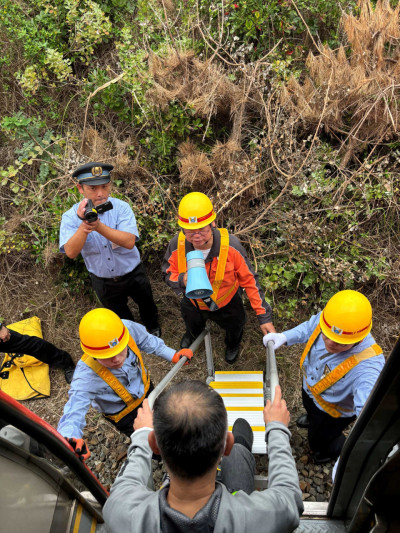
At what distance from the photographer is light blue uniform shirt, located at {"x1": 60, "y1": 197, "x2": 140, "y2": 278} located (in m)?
3.50

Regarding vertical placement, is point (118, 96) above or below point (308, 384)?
above

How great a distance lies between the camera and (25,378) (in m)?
4.44

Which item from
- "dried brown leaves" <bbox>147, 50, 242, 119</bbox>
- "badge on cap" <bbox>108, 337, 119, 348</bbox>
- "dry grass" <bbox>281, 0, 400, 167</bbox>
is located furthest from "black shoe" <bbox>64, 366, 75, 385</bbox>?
"dry grass" <bbox>281, 0, 400, 167</bbox>

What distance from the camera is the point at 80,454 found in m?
2.15

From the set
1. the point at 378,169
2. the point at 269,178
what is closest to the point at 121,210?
the point at 269,178

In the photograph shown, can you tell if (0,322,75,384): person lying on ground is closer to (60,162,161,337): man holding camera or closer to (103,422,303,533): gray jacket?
(60,162,161,337): man holding camera

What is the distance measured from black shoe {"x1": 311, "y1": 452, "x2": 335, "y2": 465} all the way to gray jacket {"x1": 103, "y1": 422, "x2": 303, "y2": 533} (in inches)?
77.7

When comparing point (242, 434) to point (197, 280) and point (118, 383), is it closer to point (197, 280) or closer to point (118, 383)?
point (118, 383)

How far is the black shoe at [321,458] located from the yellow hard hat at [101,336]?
2.28 metres

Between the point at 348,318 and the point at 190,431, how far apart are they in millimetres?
1496

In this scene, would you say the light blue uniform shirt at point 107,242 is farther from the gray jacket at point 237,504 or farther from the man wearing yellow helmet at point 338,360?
the gray jacket at point 237,504

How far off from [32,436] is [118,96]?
4767 millimetres

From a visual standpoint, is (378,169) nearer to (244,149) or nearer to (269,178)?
(269,178)

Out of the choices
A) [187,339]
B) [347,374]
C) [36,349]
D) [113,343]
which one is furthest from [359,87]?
[36,349]
